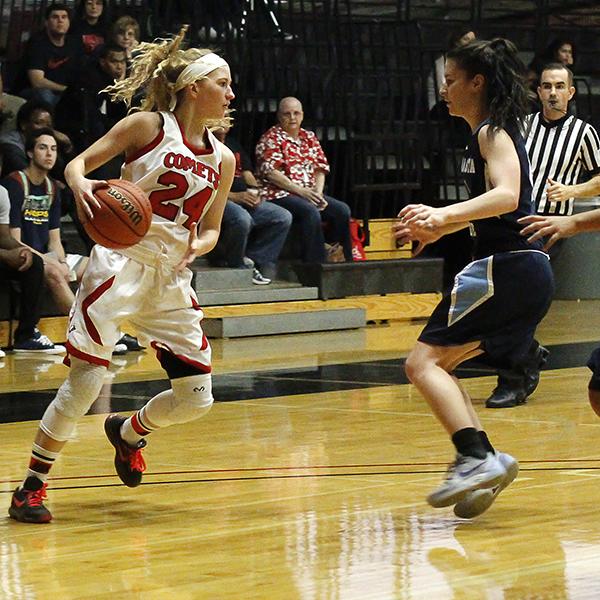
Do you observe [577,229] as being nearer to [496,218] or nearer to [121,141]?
[496,218]

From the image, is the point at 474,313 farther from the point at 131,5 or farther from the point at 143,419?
the point at 131,5

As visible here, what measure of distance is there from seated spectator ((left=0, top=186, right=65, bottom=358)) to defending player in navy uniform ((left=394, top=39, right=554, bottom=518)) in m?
5.68

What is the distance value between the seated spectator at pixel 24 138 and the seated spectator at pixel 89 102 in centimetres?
79

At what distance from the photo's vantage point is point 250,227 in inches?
476

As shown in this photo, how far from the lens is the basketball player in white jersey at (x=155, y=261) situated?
193 inches

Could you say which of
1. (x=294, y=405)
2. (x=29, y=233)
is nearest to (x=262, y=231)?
(x=29, y=233)

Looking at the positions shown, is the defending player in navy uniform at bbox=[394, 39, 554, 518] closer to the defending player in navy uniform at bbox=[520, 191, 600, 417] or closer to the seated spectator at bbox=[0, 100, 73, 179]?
the defending player in navy uniform at bbox=[520, 191, 600, 417]

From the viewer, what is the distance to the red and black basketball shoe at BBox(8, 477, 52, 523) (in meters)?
4.77

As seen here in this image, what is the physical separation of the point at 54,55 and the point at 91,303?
8075mm

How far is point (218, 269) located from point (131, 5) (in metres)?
3.26

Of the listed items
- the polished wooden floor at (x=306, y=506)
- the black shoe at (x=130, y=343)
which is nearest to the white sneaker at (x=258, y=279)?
the black shoe at (x=130, y=343)

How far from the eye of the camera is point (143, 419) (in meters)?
5.23

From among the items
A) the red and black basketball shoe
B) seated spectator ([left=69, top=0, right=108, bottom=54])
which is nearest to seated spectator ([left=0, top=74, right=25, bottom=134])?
seated spectator ([left=69, top=0, right=108, bottom=54])

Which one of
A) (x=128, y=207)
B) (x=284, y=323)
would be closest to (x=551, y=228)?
(x=128, y=207)
